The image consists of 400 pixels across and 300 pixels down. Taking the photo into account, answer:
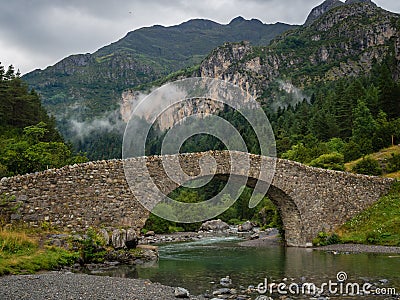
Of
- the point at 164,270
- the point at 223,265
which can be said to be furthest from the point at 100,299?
the point at 223,265

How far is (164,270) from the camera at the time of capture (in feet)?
50.8

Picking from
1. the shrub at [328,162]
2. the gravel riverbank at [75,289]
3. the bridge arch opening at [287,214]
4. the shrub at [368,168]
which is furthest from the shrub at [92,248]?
the shrub at [368,168]

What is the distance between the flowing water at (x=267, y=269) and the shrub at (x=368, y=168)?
12950 millimetres

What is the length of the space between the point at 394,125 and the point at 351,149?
5051 mm

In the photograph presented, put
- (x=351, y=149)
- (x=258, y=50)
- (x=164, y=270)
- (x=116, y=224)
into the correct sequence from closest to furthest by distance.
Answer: (x=164, y=270), (x=116, y=224), (x=351, y=149), (x=258, y=50)

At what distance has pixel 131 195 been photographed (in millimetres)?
18281

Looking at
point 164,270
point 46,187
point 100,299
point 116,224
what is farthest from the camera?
point 116,224

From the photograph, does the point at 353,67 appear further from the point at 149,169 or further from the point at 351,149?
the point at 149,169

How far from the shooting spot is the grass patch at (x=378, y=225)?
2138 centimetres

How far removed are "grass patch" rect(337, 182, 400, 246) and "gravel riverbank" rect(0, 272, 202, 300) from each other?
14.0 meters

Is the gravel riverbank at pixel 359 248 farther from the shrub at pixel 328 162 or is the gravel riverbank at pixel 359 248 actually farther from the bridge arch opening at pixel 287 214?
the shrub at pixel 328 162

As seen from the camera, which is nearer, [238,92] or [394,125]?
[394,125]

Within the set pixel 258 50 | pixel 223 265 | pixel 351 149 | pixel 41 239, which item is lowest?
pixel 223 265

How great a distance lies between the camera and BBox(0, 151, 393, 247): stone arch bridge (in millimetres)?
16578
